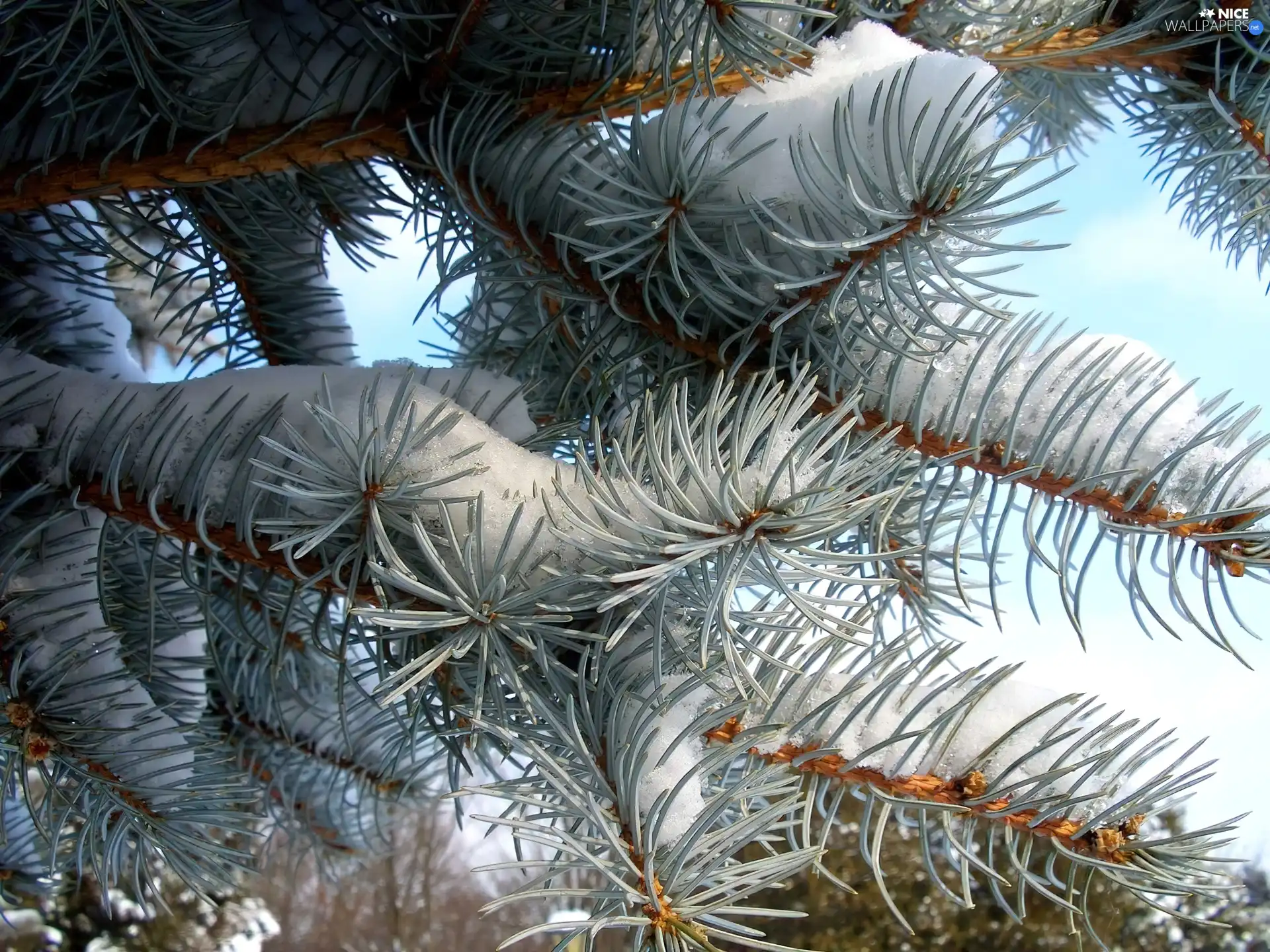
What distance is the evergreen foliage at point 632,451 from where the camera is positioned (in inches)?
9.5

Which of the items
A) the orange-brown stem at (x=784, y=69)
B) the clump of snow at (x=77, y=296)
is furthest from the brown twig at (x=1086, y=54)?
the clump of snow at (x=77, y=296)

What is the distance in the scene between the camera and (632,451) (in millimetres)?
271

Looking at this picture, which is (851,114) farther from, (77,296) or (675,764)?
(77,296)

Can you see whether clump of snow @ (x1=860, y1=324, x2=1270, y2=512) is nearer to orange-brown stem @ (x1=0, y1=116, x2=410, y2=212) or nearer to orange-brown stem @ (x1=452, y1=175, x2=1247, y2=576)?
orange-brown stem @ (x1=452, y1=175, x2=1247, y2=576)

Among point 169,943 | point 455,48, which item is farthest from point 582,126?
point 169,943

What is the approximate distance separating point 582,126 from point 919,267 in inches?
5.9

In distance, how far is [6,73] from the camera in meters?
0.37

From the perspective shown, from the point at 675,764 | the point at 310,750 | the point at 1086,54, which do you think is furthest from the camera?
the point at 310,750

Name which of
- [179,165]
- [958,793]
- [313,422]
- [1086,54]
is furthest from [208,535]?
[1086,54]

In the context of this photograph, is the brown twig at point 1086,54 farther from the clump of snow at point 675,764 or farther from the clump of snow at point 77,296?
the clump of snow at point 77,296


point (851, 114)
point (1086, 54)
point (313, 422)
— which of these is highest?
point (1086, 54)

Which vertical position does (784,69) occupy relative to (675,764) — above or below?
above

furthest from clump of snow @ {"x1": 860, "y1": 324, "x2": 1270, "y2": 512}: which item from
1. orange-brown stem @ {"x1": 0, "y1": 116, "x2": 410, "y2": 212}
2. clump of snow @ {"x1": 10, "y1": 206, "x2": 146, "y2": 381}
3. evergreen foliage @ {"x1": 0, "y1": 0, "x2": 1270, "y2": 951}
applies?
clump of snow @ {"x1": 10, "y1": 206, "x2": 146, "y2": 381}

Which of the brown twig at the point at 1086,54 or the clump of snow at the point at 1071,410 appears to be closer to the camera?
the clump of snow at the point at 1071,410
